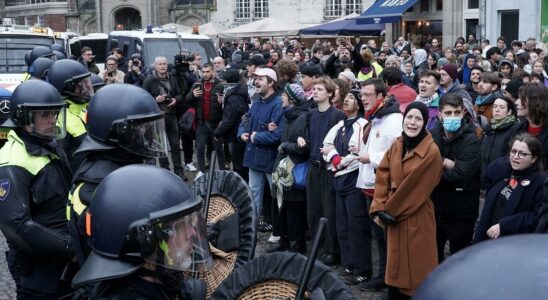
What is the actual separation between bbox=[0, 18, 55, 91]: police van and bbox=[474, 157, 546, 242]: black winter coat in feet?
35.2

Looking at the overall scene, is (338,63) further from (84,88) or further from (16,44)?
(16,44)

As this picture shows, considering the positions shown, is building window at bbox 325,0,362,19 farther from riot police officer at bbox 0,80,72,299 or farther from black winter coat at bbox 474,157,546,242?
riot police officer at bbox 0,80,72,299

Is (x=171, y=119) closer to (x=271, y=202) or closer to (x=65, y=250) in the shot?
(x=271, y=202)

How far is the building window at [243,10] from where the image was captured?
44125 millimetres

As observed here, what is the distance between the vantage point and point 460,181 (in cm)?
584

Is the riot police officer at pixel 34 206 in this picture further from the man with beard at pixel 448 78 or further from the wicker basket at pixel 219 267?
the man with beard at pixel 448 78

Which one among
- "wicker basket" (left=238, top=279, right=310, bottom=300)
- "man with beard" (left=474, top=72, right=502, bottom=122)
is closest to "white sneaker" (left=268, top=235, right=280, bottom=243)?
"man with beard" (left=474, top=72, right=502, bottom=122)

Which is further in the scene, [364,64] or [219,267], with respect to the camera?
[364,64]

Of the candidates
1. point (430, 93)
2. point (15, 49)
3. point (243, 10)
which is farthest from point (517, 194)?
point (243, 10)

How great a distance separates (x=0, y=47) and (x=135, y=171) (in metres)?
13.2

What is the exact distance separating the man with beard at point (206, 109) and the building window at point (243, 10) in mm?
33588

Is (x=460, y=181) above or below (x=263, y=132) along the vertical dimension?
below

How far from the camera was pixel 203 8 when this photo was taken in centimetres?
5262

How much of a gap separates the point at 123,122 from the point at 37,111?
964mm
